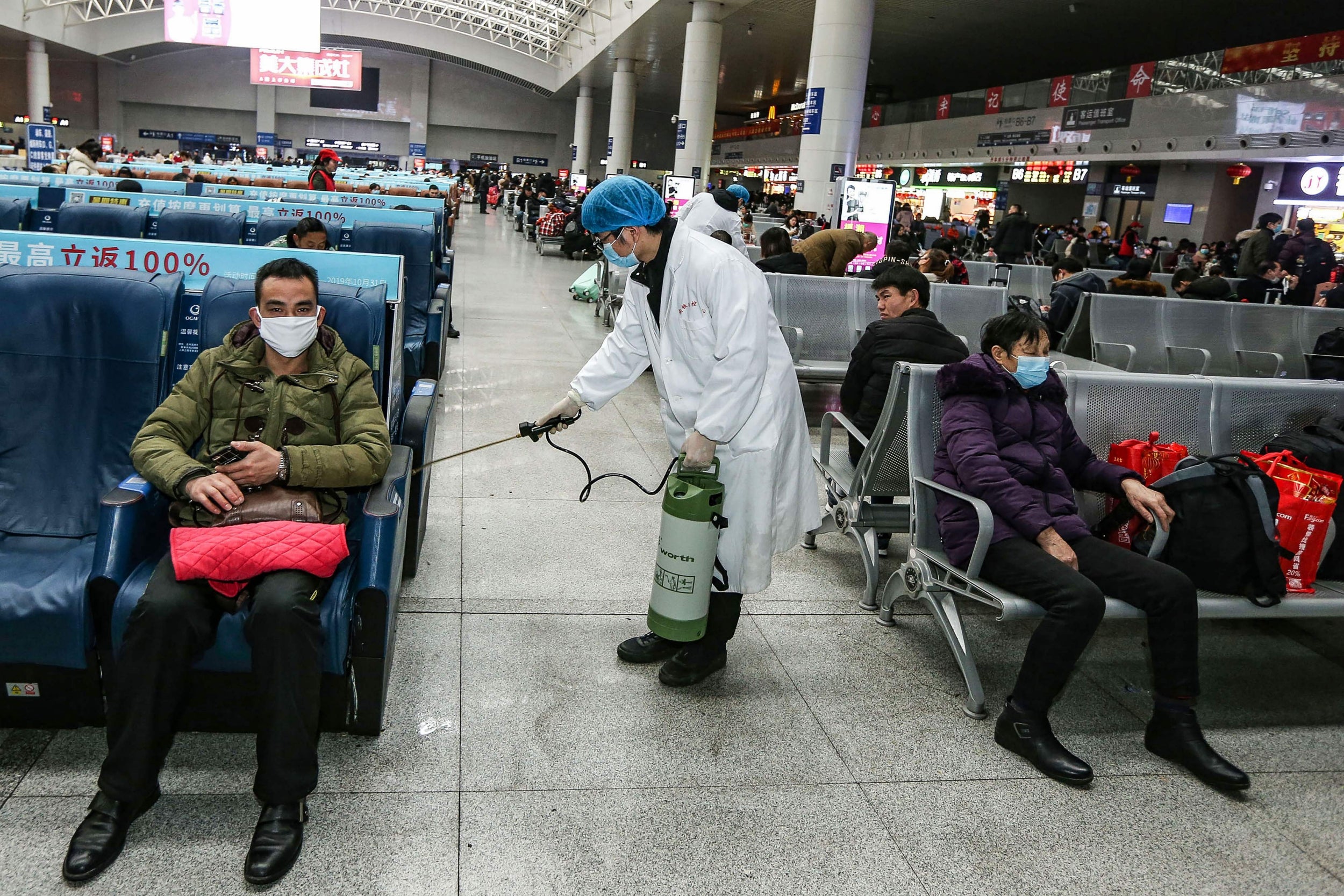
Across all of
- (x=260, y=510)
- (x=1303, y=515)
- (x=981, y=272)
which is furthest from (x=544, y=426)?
(x=981, y=272)

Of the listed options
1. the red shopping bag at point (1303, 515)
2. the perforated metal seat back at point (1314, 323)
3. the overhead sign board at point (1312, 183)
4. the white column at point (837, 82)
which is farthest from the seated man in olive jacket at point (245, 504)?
the overhead sign board at point (1312, 183)

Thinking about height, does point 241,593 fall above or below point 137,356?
below

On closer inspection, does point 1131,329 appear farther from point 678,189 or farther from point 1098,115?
point 1098,115

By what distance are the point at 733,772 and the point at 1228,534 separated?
1.86 meters

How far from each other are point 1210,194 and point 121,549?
2358 cm

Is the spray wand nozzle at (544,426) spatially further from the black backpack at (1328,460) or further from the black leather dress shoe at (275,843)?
the black backpack at (1328,460)

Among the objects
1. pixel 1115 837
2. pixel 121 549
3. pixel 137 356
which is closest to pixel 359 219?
pixel 137 356

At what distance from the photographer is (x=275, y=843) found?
224 cm

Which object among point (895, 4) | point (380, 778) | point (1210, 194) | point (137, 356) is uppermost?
point (895, 4)

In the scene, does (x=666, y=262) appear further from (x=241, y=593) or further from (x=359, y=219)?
(x=359, y=219)

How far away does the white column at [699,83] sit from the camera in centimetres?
2262

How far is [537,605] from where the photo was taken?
12.4ft

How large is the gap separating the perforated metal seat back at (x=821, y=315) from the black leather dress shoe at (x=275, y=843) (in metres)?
5.69

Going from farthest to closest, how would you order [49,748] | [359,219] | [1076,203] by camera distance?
1. [1076,203]
2. [359,219]
3. [49,748]
